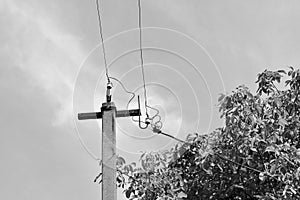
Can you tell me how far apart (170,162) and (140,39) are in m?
2.05

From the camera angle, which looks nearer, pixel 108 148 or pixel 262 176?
pixel 262 176

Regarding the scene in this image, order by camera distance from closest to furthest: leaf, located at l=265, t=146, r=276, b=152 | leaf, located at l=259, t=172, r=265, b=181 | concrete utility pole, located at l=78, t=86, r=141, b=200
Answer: leaf, located at l=265, t=146, r=276, b=152, leaf, located at l=259, t=172, r=265, b=181, concrete utility pole, located at l=78, t=86, r=141, b=200

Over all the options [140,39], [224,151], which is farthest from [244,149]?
[140,39]

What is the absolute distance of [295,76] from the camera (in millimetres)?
9727

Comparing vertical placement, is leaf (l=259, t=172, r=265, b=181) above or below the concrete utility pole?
below

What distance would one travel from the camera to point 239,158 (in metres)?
8.74

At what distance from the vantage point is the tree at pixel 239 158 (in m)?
8.30

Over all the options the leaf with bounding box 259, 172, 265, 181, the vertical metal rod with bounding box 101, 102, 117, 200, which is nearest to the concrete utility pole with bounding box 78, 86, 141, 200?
the vertical metal rod with bounding box 101, 102, 117, 200

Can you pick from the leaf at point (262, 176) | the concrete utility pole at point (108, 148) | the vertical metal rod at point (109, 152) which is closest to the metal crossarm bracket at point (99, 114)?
the concrete utility pole at point (108, 148)

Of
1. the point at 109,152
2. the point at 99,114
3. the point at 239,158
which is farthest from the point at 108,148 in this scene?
the point at 239,158

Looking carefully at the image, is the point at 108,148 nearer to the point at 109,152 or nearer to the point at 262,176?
the point at 109,152

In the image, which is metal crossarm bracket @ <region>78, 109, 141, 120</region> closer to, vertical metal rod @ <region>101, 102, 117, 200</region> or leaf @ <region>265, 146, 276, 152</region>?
vertical metal rod @ <region>101, 102, 117, 200</region>

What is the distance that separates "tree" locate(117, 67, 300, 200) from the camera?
8.30m

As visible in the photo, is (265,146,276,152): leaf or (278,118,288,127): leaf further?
(278,118,288,127): leaf
